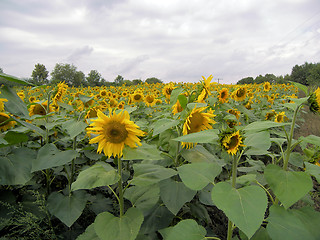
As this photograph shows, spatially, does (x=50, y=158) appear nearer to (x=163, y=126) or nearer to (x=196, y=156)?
(x=163, y=126)

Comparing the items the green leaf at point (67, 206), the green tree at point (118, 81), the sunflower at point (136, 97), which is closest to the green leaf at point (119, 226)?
the green leaf at point (67, 206)

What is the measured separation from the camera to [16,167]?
1.60 meters

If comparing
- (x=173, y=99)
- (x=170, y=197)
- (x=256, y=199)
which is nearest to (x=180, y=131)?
(x=173, y=99)

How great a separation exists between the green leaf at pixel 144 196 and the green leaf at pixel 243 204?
2.11ft

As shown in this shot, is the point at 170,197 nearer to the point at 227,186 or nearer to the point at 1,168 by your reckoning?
the point at 227,186

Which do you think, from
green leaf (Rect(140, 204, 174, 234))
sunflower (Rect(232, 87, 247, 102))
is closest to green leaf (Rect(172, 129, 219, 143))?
green leaf (Rect(140, 204, 174, 234))

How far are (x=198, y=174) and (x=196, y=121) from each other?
58 cm

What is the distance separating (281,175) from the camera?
3.74ft

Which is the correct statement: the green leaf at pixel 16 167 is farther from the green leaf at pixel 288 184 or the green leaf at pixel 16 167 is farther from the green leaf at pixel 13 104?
the green leaf at pixel 288 184

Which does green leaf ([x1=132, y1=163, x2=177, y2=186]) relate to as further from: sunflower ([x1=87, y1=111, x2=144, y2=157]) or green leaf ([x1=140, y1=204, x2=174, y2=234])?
green leaf ([x1=140, y1=204, x2=174, y2=234])

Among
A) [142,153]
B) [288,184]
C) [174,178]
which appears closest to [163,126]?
[142,153]

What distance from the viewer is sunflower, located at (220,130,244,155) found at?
1151mm

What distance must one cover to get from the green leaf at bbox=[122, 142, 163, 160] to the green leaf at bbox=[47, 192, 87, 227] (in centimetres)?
71

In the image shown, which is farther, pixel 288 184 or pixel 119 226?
pixel 119 226
